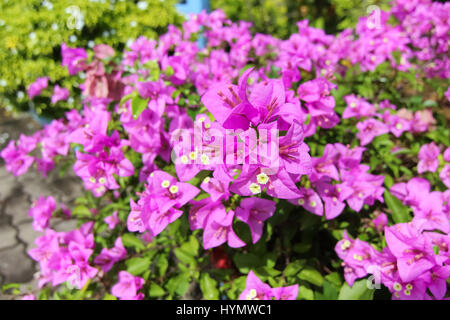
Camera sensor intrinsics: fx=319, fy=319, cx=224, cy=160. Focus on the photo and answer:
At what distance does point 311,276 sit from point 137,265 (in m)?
0.58

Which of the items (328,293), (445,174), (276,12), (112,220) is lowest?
(328,293)

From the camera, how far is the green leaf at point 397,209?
3.20ft

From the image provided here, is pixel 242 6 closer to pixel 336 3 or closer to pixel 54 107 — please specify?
pixel 336 3

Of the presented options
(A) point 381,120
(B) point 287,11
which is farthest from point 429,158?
(B) point 287,11

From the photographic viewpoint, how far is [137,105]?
3.21ft

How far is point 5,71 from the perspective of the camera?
8.26 feet

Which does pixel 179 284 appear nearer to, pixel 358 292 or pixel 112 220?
pixel 112 220

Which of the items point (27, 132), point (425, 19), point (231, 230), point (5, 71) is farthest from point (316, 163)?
point (27, 132)

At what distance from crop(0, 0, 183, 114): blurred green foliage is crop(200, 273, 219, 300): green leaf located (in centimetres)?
180

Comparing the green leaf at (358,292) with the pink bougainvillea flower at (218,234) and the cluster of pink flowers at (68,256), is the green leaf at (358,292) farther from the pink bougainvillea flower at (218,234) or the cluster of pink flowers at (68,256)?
the cluster of pink flowers at (68,256)

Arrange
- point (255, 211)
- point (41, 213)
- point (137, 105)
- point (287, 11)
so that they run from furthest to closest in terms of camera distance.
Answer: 1. point (287, 11)
2. point (41, 213)
3. point (137, 105)
4. point (255, 211)

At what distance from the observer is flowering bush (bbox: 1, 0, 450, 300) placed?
698 mm

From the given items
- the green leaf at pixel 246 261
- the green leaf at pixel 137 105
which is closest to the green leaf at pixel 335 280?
the green leaf at pixel 246 261

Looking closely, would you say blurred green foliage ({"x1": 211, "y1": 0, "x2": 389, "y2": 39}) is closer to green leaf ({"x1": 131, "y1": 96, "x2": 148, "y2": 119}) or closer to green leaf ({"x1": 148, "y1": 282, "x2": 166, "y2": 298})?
green leaf ({"x1": 131, "y1": 96, "x2": 148, "y2": 119})
